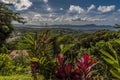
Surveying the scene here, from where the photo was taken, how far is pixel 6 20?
4538 centimetres

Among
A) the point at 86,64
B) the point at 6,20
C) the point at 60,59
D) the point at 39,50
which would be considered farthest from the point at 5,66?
the point at 6,20

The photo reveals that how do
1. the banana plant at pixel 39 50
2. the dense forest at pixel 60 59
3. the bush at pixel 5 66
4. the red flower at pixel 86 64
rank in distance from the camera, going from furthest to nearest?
the bush at pixel 5 66 < the banana plant at pixel 39 50 < the red flower at pixel 86 64 < the dense forest at pixel 60 59

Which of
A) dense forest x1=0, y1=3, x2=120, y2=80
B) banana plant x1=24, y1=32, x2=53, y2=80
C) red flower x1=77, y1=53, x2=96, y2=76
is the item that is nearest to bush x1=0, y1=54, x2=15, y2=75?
dense forest x1=0, y1=3, x2=120, y2=80

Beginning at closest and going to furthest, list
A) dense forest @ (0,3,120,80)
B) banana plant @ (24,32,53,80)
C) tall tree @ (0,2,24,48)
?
1. dense forest @ (0,3,120,80)
2. banana plant @ (24,32,53,80)
3. tall tree @ (0,2,24,48)

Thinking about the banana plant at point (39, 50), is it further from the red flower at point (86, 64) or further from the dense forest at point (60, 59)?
Answer: the red flower at point (86, 64)

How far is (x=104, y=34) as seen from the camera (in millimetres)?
72312

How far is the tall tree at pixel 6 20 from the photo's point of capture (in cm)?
4228

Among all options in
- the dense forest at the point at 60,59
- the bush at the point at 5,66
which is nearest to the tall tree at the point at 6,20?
the bush at the point at 5,66

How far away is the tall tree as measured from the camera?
42281 mm

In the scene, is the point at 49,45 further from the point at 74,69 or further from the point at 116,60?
the point at 116,60

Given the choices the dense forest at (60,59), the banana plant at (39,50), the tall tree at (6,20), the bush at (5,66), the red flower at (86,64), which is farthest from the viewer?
the tall tree at (6,20)

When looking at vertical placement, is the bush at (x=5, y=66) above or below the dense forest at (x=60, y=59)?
below

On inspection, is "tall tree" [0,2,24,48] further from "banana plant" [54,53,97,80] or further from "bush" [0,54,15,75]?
"banana plant" [54,53,97,80]

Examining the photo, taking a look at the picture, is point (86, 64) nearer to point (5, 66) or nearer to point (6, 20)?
point (5, 66)
